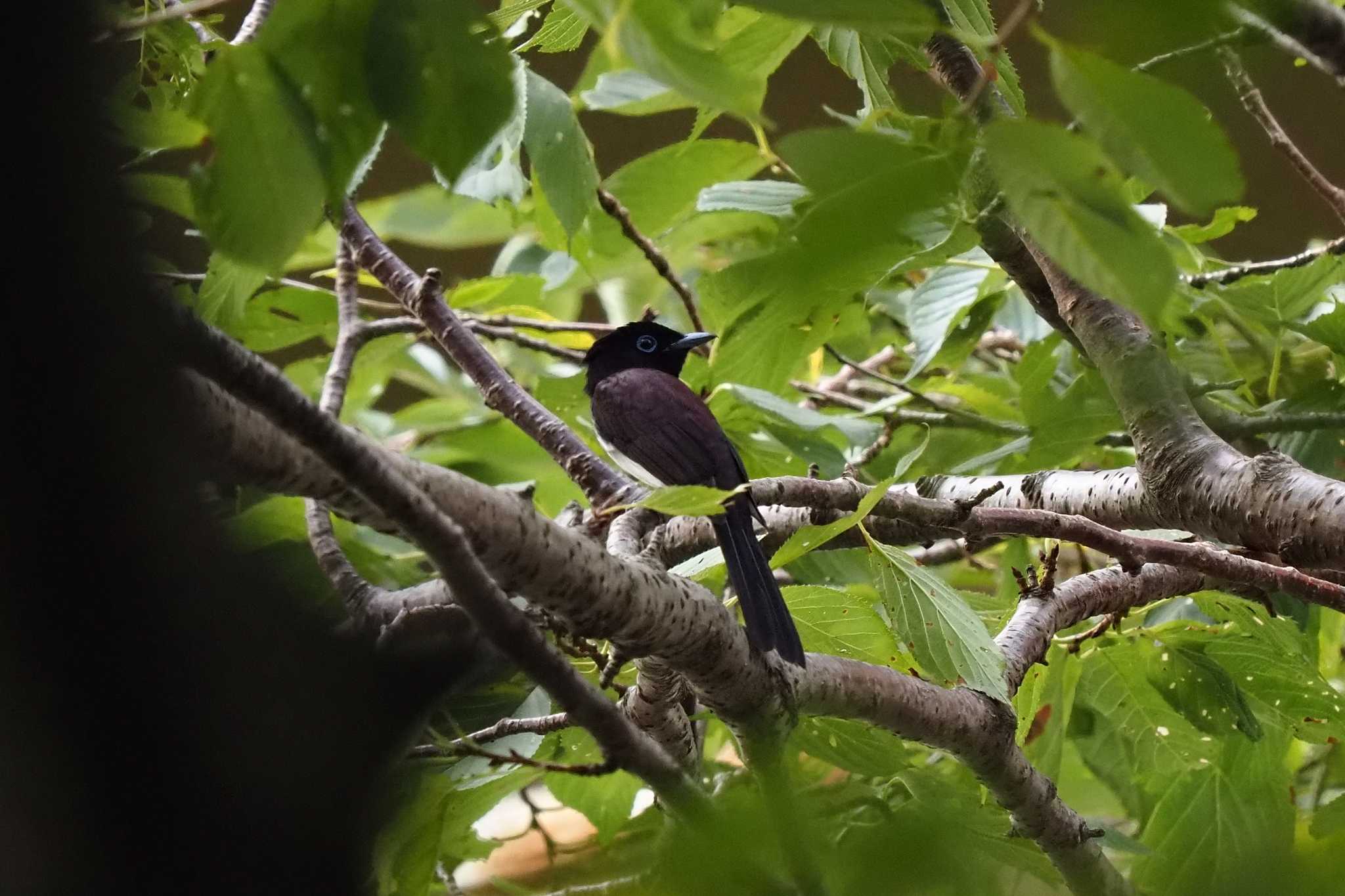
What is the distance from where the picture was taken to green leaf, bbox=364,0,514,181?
Result: 1.27 feet

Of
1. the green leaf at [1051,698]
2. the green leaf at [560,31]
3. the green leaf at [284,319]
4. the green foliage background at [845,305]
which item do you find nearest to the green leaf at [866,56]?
the green foliage background at [845,305]

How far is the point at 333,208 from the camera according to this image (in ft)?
1.37

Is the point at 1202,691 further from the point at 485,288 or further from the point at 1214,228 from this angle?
the point at 485,288

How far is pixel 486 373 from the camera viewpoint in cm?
108

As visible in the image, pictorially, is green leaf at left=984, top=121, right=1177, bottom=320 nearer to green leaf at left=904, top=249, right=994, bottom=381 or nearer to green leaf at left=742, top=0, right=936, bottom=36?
green leaf at left=742, top=0, right=936, bottom=36

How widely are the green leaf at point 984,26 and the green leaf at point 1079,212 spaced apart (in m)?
0.27

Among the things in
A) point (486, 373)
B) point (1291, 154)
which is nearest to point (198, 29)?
point (486, 373)

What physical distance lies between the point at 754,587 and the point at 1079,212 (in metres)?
0.50

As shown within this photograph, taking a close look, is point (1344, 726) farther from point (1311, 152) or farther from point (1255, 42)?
point (1311, 152)

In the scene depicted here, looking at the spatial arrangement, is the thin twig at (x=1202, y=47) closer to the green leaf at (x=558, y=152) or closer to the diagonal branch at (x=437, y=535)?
the diagonal branch at (x=437, y=535)

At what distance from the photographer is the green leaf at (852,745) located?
855mm

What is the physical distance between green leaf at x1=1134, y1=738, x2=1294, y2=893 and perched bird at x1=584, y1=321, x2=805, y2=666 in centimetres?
41

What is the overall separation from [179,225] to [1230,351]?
117 cm

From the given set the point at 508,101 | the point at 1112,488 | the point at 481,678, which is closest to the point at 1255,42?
the point at 508,101
